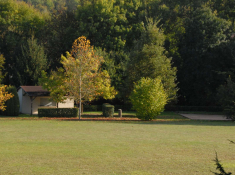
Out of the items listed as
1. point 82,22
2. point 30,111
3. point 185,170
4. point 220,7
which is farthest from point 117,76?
point 185,170

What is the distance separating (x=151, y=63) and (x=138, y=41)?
4559mm

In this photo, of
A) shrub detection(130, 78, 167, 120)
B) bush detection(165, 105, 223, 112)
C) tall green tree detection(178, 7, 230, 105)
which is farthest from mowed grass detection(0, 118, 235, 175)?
bush detection(165, 105, 223, 112)

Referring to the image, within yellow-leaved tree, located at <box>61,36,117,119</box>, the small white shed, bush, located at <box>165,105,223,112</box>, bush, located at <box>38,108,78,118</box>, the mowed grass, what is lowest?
the mowed grass

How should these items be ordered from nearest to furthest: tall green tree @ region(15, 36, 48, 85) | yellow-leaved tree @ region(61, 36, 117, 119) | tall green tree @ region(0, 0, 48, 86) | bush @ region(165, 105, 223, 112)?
yellow-leaved tree @ region(61, 36, 117, 119)
bush @ region(165, 105, 223, 112)
tall green tree @ region(15, 36, 48, 85)
tall green tree @ region(0, 0, 48, 86)

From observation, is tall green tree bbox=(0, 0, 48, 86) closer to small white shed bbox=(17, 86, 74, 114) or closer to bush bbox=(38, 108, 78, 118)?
small white shed bbox=(17, 86, 74, 114)

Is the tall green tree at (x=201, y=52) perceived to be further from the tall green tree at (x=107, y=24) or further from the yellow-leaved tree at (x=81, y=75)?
the yellow-leaved tree at (x=81, y=75)

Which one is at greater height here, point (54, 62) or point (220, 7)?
point (220, 7)

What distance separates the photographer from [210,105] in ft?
163

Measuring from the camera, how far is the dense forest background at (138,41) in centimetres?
4094

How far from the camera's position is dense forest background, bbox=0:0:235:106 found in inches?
1612

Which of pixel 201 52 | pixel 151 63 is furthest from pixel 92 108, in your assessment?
pixel 201 52

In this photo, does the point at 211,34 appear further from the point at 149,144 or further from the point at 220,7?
the point at 149,144

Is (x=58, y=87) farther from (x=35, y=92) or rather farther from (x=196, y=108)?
(x=196, y=108)

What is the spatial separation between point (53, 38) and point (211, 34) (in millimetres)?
26407
